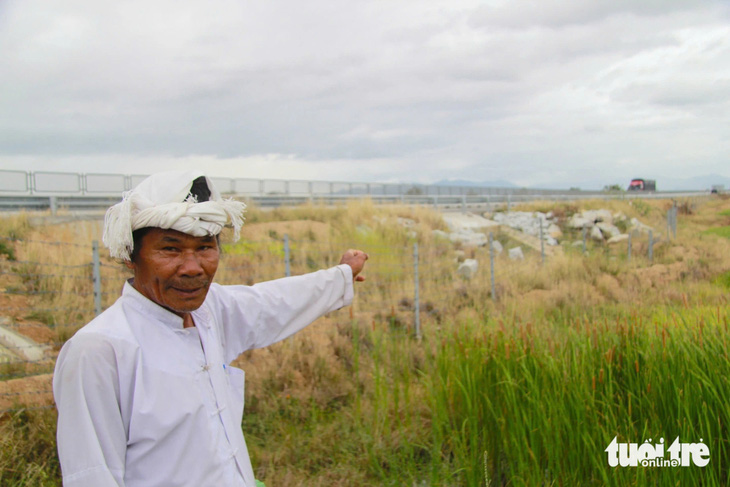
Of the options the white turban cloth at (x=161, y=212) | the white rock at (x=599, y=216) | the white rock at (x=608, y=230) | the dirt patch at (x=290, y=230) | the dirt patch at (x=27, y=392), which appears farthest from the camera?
the white rock at (x=599, y=216)

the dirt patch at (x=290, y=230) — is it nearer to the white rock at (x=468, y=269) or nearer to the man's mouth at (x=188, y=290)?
the white rock at (x=468, y=269)

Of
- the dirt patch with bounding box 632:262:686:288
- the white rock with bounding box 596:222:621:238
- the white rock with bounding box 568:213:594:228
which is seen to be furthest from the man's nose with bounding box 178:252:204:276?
the white rock with bounding box 568:213:594:228

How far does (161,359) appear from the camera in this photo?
2.01 meters

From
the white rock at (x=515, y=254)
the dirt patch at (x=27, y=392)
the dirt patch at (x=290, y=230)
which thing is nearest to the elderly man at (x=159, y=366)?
the dirt patch at (x=27, y=392)

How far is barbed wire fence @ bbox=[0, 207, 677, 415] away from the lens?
578 cm

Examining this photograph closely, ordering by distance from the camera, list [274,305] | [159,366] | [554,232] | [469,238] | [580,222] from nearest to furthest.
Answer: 1. [159,366]
2. [274,305]
3. [469,238]
4. [554,232]
5. [580,222]

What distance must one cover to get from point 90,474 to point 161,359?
1.29ft

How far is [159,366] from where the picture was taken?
197cm

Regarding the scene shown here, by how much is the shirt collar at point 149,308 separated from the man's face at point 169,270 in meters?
0.03

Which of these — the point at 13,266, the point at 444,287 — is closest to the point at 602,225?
the point at 444,287

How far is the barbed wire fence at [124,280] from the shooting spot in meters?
Result: 5.78

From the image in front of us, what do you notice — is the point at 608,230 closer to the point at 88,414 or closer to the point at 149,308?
the point at 149,308

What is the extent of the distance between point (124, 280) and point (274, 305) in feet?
23.9

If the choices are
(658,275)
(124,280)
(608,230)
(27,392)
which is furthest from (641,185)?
(27,392)
